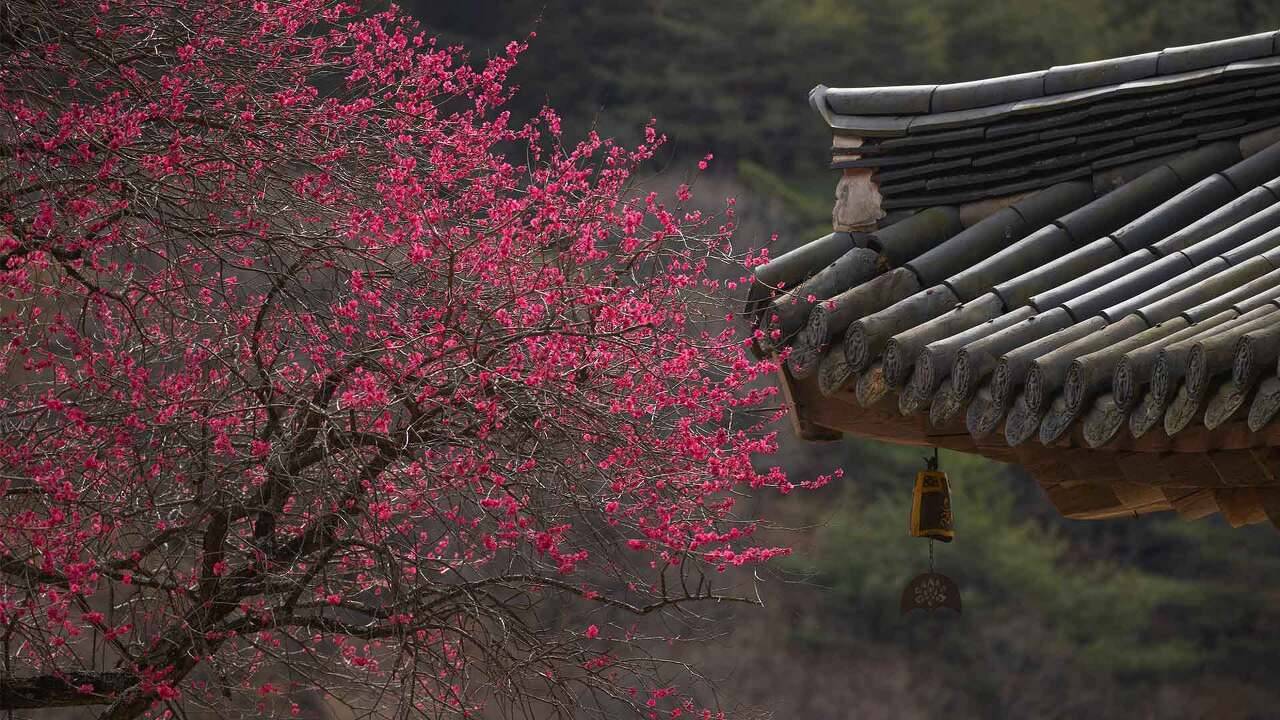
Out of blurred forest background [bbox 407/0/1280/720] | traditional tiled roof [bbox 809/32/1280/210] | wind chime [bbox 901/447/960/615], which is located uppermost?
blurred forest background [bbox 407/0/1280/720]

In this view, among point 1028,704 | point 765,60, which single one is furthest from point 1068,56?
point 1028,704

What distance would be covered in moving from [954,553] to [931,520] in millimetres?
9418

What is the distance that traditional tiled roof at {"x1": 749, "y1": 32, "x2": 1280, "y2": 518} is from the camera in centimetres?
292

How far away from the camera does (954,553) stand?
13.7 m

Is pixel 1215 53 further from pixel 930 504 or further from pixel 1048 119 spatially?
pixel 930 504

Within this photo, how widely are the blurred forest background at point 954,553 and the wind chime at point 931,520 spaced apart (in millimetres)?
7450

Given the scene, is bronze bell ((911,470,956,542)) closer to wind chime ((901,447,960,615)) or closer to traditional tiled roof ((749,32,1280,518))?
wind chime ((901,447,960,615))

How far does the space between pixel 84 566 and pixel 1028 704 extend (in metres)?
11.8

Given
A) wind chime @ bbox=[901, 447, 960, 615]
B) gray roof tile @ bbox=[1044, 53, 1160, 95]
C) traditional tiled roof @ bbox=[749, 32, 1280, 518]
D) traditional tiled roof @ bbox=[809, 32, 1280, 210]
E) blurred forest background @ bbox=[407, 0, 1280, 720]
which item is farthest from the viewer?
blurred forest background @ bbox=[407, 0, 1280, 720]

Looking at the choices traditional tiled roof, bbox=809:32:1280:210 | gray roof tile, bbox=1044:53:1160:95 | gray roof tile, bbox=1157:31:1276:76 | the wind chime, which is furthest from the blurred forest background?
gray roof tile, bbox=1157:31:1276:76

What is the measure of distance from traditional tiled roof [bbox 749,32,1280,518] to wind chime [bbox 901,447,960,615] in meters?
0.50

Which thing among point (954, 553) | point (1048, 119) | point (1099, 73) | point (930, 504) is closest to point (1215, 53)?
point (1099, 73)

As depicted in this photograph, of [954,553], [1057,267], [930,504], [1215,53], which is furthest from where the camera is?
[954,553]

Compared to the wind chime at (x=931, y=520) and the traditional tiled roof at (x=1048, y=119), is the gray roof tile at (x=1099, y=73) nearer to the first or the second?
the traditional tiled roof at (x=1048, y=119)
